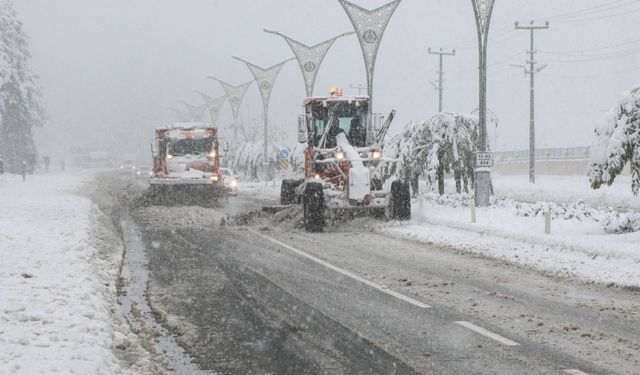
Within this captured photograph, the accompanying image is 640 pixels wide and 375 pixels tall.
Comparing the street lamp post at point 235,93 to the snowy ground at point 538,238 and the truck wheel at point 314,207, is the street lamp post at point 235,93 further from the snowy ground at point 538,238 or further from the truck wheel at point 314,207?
the truck wheel at point 314,207

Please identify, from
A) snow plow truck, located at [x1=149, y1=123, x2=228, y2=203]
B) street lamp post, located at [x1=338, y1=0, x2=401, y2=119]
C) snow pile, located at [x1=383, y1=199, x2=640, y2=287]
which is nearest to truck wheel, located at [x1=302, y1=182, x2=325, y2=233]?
snow pile, located at [x1=383, y1=199, x2=640, y2=287]

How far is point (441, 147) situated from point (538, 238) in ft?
37.0

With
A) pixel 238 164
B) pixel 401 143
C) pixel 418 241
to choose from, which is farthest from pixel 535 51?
pixel 418 241

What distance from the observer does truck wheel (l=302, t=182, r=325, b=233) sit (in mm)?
16562

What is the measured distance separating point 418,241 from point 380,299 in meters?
6.44

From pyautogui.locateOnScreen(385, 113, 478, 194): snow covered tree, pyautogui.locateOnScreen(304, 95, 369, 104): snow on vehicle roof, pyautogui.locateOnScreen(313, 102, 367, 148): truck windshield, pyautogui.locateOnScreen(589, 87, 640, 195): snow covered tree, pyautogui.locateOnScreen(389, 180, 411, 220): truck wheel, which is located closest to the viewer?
pyautogui.locateOnScreen(589, 87, 640, 195): snow covered tree

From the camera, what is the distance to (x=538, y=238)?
542 inches

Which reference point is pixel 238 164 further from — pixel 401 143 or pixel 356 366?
pixel 356 366

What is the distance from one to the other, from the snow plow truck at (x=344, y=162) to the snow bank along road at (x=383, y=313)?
3.51 m

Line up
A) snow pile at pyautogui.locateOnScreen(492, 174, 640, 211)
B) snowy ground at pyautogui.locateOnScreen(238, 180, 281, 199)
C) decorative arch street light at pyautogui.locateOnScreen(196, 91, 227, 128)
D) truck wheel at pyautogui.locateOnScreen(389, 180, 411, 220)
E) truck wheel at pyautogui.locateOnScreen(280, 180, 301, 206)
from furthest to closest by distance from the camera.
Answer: decorative arch street light at pyautogui.locateOnScreen(196, 91, 227, 128), snowy ground at pyautogui.locateOnScreen(238, 180, 281, 199), snow pile at pyautogui.locateOnScreen(492, 174, 640, 211), truck wheel at pyautogui.locateOnScreen(280, 180, 301, 206), truck wheel at pyautogui.locateOnScreen(389, 180, 411, 220)

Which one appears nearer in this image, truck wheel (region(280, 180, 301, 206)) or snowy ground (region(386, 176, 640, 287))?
snowy ground (region(386, 176, 640, 287))

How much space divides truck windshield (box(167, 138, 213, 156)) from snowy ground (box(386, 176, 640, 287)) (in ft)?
33.3

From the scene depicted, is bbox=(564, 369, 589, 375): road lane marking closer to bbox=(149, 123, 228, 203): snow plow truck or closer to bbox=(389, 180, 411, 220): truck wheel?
bbox=(389, 180, 411, 220): truck wheel

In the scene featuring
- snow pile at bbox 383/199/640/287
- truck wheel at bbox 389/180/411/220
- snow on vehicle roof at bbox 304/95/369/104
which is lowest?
snow pile at bbox 383/199/640/287
